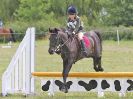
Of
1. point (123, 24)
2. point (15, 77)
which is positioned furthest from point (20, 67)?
point (123, 24)

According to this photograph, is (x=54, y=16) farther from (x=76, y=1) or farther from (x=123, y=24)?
(x=123, y=24)

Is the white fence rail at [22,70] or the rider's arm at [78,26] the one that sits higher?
the rider's arm at [78,26]

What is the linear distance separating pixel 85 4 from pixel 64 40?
51.9 metres

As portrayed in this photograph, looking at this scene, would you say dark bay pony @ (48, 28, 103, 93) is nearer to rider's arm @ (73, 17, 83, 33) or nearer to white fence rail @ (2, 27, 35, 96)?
rider's arm @ (73, 17, 83, 33)

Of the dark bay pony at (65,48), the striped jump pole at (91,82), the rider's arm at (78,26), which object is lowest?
the striped jump pole at (91,82)

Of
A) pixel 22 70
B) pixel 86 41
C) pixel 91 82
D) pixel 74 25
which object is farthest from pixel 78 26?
pixel 22 70

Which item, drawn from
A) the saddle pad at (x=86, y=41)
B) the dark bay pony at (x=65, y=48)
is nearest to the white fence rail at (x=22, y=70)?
the dark bay pony at (x=65, y=48)

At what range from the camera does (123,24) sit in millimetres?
59469

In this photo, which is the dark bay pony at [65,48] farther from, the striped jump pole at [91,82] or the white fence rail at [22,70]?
the white fence rail at [22,70]

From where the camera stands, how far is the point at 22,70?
12367mm

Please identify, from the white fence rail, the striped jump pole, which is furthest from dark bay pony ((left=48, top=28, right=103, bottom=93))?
the white fence rail

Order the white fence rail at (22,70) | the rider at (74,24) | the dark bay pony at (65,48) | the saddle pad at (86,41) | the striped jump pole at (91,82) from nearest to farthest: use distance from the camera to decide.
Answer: the dark bay pony at (65,48) < the striped jump pole at (91,82) < the rider at (74,24) < the white fence rail at (22,70) < the saddle pad at (86,41)

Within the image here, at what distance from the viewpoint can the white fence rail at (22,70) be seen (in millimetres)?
12297

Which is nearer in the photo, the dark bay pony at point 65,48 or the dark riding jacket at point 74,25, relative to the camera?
the dark bay pony at point 65,48
